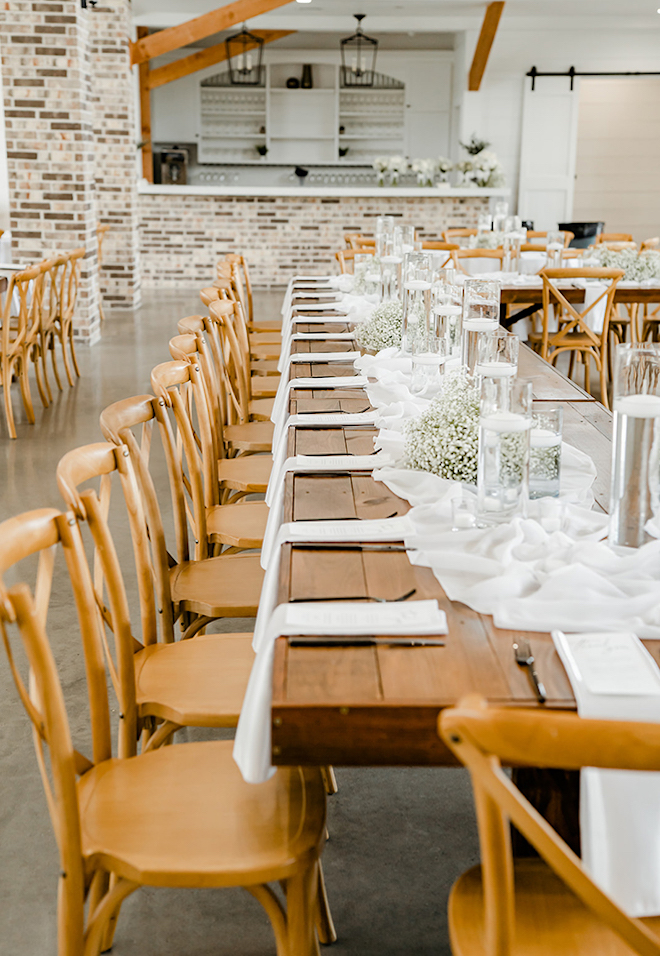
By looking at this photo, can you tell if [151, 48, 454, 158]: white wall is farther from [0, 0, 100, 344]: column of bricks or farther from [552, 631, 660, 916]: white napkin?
[552, 631, 660, 916]: white napkin

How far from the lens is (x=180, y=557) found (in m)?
2.42

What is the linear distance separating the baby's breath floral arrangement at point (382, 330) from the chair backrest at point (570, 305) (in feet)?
7.62

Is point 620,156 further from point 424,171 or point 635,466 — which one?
point 635,466

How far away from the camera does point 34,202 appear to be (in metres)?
7.62

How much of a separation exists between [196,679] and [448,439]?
72 cm

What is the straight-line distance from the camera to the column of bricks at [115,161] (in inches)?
381

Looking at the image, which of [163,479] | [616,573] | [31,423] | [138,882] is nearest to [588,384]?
[163,479]

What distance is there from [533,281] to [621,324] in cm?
80

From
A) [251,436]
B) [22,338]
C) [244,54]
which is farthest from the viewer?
[244,54]

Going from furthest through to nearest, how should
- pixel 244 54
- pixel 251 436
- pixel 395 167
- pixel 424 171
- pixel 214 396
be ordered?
pixel 395 167 < pixel 424 171 < pixel 244 54 < pixel 251 436 < pixel 214 396

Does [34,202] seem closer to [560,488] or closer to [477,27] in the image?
[560,488]

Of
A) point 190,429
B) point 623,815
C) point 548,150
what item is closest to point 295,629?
point 623,815

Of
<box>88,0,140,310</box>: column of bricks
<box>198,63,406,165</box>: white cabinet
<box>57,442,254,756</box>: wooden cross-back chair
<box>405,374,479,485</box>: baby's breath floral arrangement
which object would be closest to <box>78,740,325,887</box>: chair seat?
<box>57,442,254,756</box>: wooden cross-back chair

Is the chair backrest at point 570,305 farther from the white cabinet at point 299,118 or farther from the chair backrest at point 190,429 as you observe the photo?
the white cabinet at point 299,118
